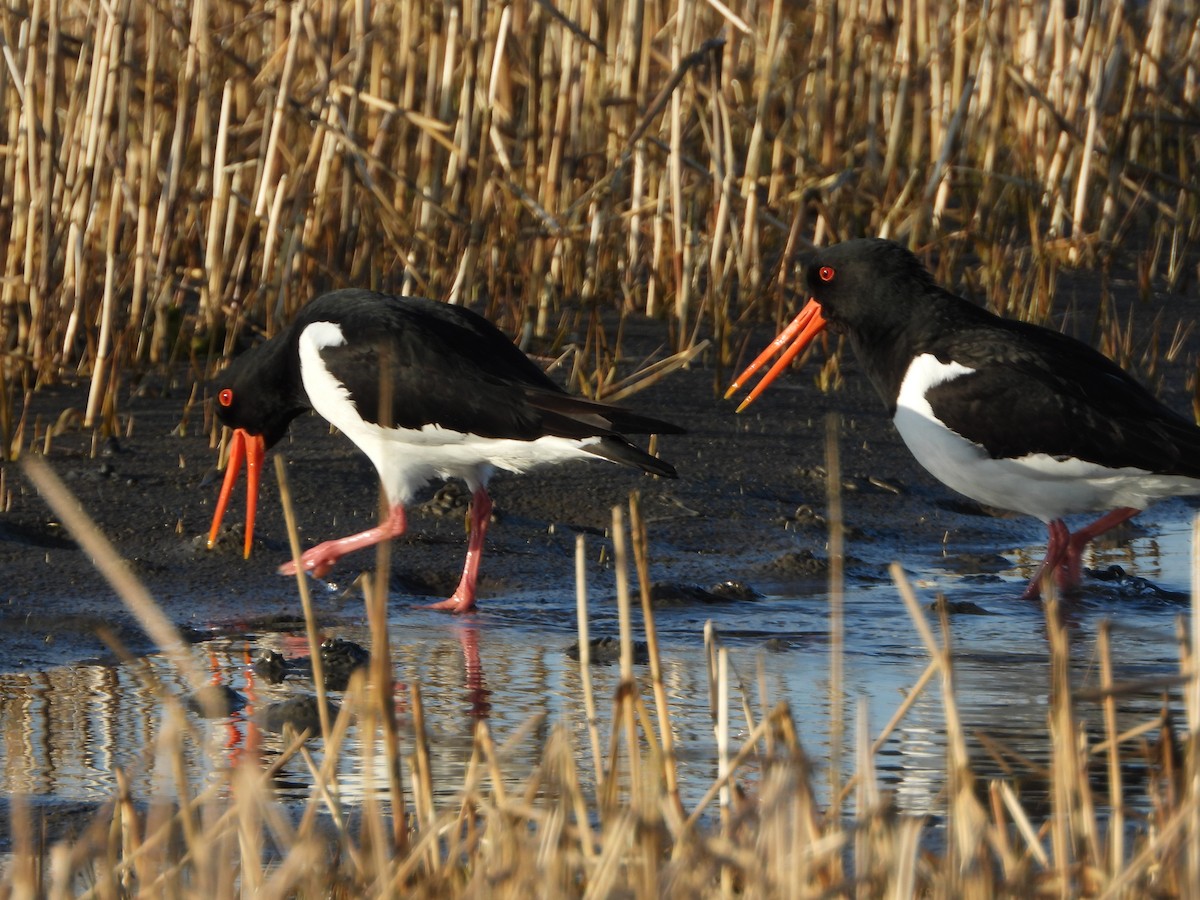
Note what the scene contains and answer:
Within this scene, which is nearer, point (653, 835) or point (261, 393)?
point (653, 835)

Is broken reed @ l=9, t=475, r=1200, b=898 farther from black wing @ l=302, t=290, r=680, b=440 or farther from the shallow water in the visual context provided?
black wing @ l=302, t=290, r=680, b=440

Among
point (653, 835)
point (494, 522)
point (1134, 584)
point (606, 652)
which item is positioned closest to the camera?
point (653, 835)

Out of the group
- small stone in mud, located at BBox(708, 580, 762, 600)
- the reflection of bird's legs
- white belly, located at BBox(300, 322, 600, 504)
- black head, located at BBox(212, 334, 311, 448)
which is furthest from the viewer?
black head, located at BBox(212, 334, 311, 448)

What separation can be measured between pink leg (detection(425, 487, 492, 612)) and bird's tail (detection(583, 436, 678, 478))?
1.37ft

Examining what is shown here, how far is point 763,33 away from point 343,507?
15.1 feet

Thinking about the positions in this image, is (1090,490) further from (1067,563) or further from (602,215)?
(602,215)

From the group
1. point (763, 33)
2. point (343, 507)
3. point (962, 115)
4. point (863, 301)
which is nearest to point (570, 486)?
point (343, 507)

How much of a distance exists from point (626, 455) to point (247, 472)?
1.39 m

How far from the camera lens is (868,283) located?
605cm

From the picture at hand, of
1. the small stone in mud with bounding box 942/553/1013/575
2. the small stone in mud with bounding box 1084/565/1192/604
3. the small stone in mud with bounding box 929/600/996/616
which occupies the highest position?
the small stone in mud with bounding box 942/553/1013/575

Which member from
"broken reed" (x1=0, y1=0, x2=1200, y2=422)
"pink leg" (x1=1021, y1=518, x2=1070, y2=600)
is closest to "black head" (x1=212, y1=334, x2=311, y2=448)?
"broken reed" (x1=0, y1=0, x2=1200, y2=422)

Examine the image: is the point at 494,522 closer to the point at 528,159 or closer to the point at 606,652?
the point at 606,652

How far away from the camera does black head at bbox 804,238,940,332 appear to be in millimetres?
5953

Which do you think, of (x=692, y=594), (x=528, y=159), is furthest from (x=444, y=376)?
(x=528, y=159)
